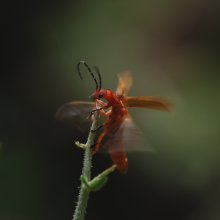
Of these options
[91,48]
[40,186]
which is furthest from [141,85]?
[40,186]

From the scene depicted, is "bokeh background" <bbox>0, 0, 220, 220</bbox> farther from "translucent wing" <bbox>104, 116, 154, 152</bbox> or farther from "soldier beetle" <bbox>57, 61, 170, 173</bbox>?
"translucent wing" <bbox>104, 116, 154, 152</bbox>

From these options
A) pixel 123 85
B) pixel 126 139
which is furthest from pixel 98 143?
pixel 123 85

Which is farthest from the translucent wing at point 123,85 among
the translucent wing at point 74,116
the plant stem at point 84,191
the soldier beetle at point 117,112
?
the plant stem at point 84,191

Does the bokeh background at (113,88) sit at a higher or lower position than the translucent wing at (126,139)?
higher

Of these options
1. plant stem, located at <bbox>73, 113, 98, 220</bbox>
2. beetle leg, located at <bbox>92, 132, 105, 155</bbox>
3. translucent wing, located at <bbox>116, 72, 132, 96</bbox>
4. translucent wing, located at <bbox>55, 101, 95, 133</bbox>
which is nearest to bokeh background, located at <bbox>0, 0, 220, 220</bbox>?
translucent wing, located at <bbox>116, 72, 132, 96</bbox>

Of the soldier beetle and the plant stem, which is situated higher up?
the soldier beetle

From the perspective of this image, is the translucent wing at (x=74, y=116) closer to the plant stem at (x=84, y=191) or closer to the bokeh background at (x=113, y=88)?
the plant stem at (x=84, y=191)

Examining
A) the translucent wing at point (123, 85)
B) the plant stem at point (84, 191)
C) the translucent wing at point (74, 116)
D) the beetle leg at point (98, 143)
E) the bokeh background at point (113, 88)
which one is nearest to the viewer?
the plant stem at point (84, 191)
